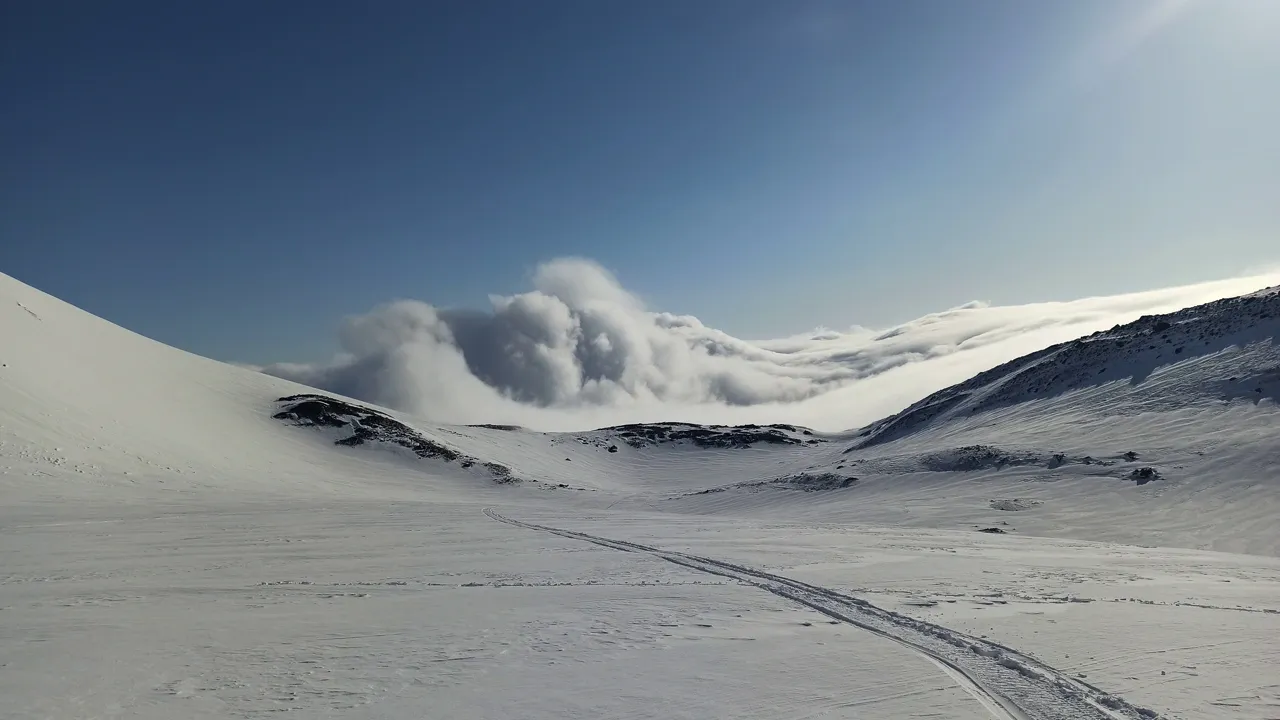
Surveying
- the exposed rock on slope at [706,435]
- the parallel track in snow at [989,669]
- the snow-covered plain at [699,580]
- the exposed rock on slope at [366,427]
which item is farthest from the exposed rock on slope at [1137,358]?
the exposed rock on slope at [366,427]

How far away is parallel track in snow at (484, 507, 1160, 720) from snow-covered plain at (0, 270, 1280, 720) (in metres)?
0.06

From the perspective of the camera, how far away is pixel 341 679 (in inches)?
316

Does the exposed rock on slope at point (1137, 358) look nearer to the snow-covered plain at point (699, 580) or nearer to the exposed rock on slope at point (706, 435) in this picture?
the snow-covered plain at point (699, 580)

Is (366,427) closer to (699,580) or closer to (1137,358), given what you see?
(699,580)

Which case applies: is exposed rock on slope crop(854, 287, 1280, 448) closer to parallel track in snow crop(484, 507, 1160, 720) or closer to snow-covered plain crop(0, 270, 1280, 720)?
snow-covered plain crop(0, 270, 1280, 720)

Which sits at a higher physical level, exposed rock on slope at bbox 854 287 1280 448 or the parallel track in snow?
exposed rock on slope at bbox 854 287 1280 448

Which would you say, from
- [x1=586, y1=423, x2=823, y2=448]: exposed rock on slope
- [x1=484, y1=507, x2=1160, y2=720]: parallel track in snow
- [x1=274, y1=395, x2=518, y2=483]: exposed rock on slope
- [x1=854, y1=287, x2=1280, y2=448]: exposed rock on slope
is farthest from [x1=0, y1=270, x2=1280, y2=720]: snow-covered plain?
[x1=586, y1=423, x2=823, y2=448]: exposed rock on slope

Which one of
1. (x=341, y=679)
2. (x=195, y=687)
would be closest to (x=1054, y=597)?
(x=341, y=679)

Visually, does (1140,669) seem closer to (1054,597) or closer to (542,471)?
(1054,597)

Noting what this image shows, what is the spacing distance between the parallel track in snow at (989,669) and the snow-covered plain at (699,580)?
6cm

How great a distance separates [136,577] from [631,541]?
45.1ft

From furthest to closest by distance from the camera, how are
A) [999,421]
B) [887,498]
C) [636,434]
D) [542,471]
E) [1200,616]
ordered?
[636,434] → [542,471] → [999,421] → [887,498] → [1200,616]

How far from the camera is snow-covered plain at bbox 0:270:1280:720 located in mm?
7559

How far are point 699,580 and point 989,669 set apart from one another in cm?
729
